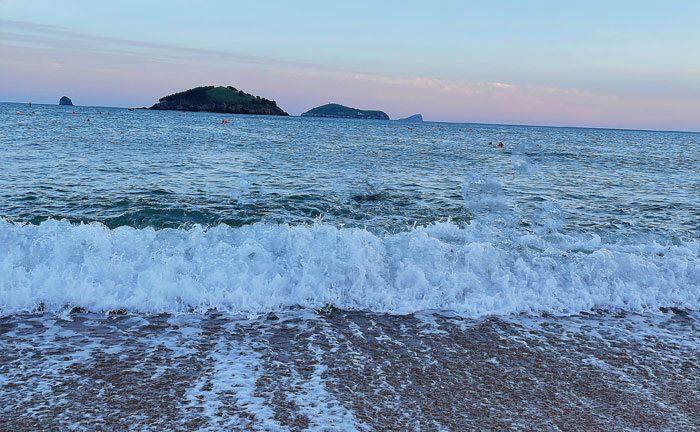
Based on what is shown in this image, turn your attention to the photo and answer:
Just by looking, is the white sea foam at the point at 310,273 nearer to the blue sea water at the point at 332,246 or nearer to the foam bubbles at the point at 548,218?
the blue sea water at the point at 332,246

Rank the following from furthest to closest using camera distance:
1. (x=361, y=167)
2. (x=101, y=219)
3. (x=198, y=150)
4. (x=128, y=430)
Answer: (x=198, y=150), (x=361, y=167), (x=101, y=219), (x=128, y=430)

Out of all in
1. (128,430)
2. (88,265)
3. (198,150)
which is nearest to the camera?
(128,430)

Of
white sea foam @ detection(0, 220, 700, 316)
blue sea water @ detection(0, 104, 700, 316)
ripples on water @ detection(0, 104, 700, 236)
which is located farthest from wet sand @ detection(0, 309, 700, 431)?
ripples on water @ detection(0, 104, 700, 236)

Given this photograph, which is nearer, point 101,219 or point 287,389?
point 287,389

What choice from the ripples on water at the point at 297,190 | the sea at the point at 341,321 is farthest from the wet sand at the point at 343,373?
the ripples on water at the point at 297,190

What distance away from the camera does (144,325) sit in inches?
272

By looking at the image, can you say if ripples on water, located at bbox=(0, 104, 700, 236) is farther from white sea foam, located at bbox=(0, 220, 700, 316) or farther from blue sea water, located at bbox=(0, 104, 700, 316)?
white sea foam, located at bbox=(0, 220, 700, 316)

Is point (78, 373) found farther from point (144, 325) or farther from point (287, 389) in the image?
point (287, 389)

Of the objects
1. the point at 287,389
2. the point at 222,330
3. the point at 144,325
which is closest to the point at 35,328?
the point at 144,325

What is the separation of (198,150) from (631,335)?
107 feet

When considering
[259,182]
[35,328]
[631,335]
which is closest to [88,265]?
[35,328]

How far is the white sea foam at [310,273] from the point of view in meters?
7.85

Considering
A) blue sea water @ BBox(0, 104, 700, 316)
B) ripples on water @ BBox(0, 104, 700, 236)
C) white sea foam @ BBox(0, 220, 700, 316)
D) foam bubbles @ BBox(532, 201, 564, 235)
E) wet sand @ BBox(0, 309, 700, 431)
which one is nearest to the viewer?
wet sand @ BBox(0, 309, 700, 431)

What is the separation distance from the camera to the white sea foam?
785cm
